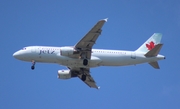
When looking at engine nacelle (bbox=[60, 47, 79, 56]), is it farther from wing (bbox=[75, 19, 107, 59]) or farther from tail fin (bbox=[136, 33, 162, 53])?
tail fin (bbox=[136, 33, 162, 53])

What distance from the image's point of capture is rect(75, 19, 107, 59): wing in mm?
60688

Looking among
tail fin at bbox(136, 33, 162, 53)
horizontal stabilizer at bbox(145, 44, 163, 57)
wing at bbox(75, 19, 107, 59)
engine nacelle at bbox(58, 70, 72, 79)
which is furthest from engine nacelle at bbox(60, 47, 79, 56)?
tail fin at bbox(136, 33, 162, 53)

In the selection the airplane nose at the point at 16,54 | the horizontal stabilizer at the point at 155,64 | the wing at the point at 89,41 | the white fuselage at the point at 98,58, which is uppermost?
the wing at the point at 89,41

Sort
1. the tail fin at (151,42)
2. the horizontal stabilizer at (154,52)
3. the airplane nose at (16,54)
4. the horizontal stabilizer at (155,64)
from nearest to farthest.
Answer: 1. the horizontal stabilizer at (154,52)
2. the horizontal stabilizer at (155,64)
3. the airplane nose at (16,54)
4. the tail fin at (151,42)

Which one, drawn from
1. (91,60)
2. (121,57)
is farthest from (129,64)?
(91,60)

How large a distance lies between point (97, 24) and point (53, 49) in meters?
11.2

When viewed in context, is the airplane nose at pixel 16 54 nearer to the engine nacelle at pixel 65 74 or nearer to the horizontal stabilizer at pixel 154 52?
the engine nacelle at pixel 65 74

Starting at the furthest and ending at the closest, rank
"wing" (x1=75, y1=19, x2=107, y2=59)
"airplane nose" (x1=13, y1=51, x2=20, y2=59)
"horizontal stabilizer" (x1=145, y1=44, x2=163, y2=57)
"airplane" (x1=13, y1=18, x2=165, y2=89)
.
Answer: "airplane nose" (x1=13, y1=51, x2=20, y2=59), "airplane" (x1=13, y1=18, x2=165, y2=89), "horizontal stabilizer" (x1=145, y1=44, x2=163, y2=57), "wing" (x1=75, y1=19, x2=107, y2=59)

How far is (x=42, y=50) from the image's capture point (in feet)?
220

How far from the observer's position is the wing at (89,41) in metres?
60.7

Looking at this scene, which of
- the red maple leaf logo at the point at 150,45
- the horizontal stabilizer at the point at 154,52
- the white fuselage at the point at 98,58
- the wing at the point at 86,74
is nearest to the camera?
the horizontal stabilizer at the point at 154,52

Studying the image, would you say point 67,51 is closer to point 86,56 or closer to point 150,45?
point 86,56

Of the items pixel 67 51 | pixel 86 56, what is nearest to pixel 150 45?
pixel 86 56

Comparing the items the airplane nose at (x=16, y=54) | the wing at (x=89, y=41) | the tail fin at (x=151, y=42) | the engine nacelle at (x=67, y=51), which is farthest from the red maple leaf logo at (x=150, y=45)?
the airplane nose at (x=16, y=54)
